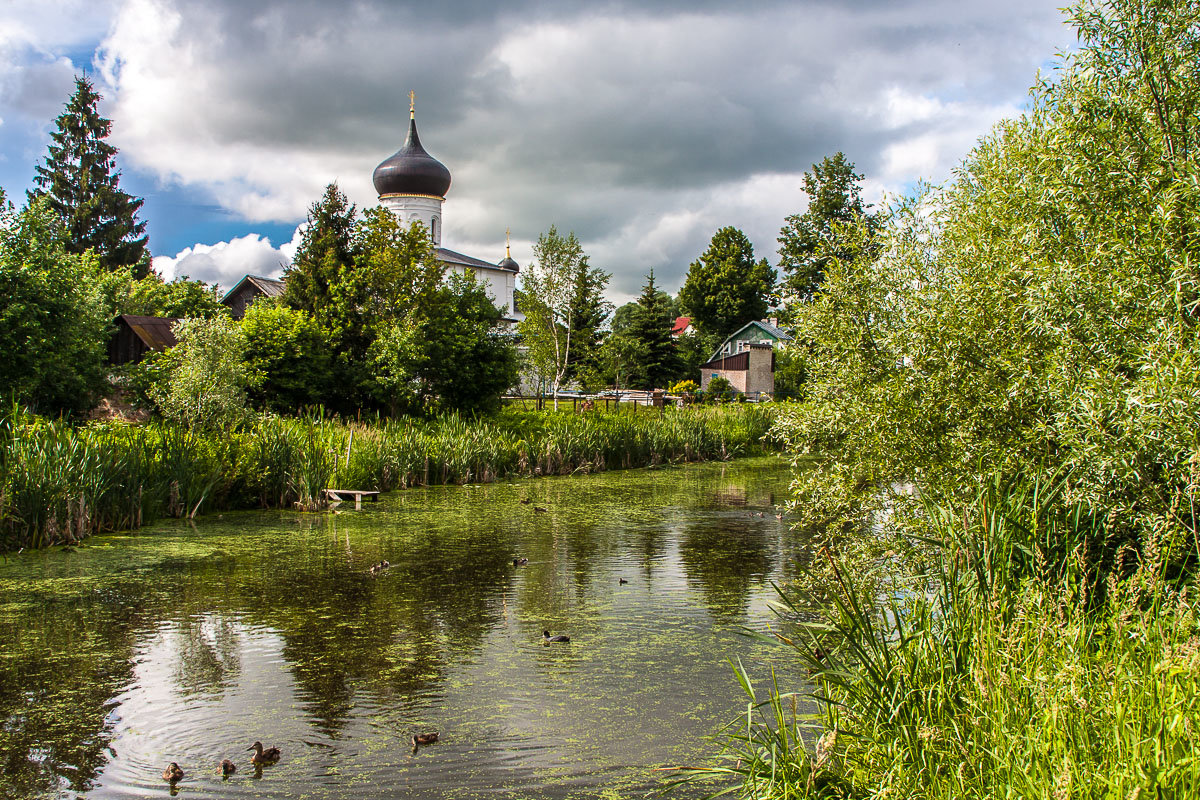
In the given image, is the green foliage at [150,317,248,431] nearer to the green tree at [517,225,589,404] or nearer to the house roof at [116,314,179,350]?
the house roof at [116,314,179,350]

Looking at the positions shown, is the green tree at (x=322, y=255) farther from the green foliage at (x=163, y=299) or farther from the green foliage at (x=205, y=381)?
the green foliage at (x=163, y=299)

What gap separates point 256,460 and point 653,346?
118ft

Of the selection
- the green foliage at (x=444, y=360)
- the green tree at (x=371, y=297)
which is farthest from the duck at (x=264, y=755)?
the green tree at (x=371, y=297)

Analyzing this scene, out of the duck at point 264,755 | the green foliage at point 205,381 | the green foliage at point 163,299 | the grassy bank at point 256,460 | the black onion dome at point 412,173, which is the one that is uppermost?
the black onion dome at point 412,173

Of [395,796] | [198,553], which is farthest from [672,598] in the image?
[198,553]

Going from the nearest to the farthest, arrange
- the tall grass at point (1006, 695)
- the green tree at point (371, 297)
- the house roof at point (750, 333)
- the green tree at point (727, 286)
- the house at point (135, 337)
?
the tall grass at point (1006, 695) → the green tree at point (371, 297) → the house at point (135, 337) → the house roof at point (750, 333) → the green tree at point (727, 286)

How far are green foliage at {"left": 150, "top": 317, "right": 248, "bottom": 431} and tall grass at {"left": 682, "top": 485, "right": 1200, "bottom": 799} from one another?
1196cm

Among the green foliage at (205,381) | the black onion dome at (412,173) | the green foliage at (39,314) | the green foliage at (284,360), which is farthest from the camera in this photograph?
the black onion dome at (412,173)

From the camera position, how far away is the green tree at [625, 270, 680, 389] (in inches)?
1907

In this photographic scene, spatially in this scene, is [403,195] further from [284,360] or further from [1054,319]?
[1054,319]

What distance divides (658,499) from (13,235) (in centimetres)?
1245

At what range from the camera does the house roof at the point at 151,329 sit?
26.5 m

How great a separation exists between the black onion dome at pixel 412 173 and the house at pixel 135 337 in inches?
888

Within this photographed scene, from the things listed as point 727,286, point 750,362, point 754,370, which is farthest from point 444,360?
point 727,286
